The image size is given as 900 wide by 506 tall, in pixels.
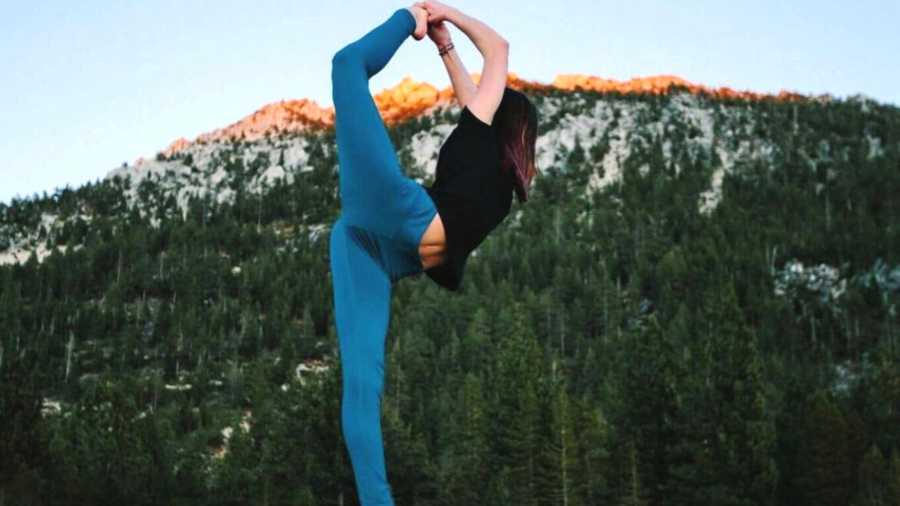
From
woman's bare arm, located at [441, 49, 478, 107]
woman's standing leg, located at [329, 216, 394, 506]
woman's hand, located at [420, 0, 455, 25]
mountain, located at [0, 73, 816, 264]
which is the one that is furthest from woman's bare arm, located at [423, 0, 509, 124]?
mountain, located at [0, 73, 816, 264]

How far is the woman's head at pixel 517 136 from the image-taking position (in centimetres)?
304

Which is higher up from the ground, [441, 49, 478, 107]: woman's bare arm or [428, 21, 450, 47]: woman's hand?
[428, 21, 450, 47]: woman's hand

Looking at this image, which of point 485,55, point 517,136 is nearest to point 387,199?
point 517,136

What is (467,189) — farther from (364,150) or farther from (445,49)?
(445,49)

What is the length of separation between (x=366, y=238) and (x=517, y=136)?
0.66 metres

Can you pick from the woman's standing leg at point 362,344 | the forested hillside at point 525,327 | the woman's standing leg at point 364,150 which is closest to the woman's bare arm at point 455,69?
the woman's standing leg at point 364,150

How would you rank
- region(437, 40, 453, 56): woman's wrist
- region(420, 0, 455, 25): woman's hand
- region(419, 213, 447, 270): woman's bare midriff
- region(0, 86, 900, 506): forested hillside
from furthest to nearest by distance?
region(0, 86, 900, 506): forested hillside < region(437, 40, 453, 56): woman's wrist < region(420, 0, 455, 25): woman's hand < region(419, 213, 447, 270): woman's bare midriff

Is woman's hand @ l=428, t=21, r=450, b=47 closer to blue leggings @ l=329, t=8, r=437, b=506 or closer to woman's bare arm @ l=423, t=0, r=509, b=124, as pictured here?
woman's bare arm @ l=423, t=0, r=509, b=124

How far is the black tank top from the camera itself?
2.90m

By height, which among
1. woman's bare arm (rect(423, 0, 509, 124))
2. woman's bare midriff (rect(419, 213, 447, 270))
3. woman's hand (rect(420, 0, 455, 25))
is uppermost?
woman's hand (rect(420, 0, 455, 25))

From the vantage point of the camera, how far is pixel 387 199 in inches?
107

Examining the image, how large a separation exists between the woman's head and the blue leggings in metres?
0.35

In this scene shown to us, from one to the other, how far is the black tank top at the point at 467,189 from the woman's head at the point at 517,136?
3 centimetres

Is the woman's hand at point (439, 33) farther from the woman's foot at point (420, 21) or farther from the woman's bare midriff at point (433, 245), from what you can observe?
the woman's bare midriff at point (433, 245)
